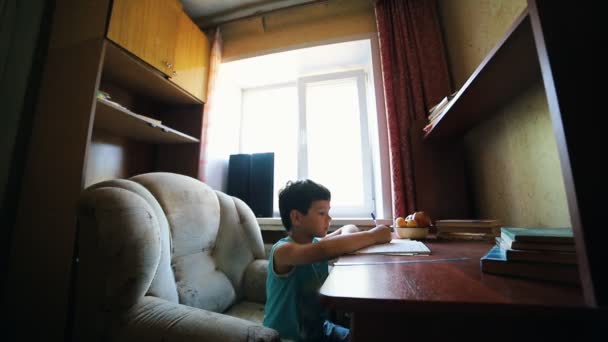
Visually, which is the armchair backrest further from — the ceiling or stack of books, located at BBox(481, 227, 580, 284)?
the ceiling

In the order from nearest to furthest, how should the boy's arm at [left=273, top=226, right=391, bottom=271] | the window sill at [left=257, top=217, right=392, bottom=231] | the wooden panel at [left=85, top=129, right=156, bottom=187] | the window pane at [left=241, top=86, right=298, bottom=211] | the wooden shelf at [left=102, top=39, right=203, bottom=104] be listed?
the boy's arm at [left=273, top=226, right=391, bottom=271] → the wooden shelf at [left=102, top=39, right=203, bottom=104] → the wooden panel at [left=85, top=129, right=156, bottom=187] → the window sill at [left=257, top=217, right=392, bottom=231] → the window pane at [left=241, top=86, right=298, bottom=211]

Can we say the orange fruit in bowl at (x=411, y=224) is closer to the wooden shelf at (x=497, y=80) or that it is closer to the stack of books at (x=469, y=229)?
the stack of books at (x=469, y=229)

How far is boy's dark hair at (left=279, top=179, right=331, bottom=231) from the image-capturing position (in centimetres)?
83

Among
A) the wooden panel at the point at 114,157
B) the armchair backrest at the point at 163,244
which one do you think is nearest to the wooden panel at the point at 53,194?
the wooden panel at the point at 114,157

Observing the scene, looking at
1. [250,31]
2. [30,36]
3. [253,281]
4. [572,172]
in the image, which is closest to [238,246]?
[253,281]

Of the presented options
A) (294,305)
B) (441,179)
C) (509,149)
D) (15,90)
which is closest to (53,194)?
(15,90)

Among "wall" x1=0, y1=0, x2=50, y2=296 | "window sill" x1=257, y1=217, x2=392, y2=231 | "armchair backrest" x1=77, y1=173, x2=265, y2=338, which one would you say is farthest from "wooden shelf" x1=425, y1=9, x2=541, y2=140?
"wall" x1=0, y1=0, x2=50, y2=296

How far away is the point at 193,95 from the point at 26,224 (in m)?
1.18

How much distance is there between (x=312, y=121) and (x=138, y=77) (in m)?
1.34

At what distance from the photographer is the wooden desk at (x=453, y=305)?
0.79 ft

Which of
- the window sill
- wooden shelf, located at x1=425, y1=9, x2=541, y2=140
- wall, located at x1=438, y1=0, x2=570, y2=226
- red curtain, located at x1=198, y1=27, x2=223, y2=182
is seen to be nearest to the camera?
wooden shelf, located at x1=425, y1=9, x2=541, y2=140

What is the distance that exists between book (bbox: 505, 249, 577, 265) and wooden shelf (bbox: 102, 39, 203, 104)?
1.76 m

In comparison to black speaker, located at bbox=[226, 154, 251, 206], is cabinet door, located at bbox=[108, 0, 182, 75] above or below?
Result: above

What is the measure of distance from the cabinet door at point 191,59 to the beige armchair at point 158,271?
95cm
